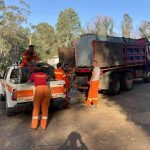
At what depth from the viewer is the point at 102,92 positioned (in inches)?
615

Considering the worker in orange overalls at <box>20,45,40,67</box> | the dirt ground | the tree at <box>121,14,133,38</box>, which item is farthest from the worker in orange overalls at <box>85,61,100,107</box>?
the tree at <box>121,14,133,38</box>

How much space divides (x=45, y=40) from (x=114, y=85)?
5720 cm

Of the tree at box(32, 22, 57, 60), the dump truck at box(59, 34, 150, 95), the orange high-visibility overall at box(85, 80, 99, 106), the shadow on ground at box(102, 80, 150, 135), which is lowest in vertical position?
the shadow on ground at box(102, 80, 150, 135)

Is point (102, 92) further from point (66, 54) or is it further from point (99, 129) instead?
point (99, 129)

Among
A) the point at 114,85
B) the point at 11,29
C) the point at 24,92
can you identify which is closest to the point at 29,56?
the point at 24,92

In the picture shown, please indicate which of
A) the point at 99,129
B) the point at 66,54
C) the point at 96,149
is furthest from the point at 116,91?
the point at 96,149

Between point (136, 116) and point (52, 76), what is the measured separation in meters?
3.25

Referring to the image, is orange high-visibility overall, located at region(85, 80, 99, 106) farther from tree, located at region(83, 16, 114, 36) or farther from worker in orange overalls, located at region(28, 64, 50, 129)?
tree, located at region(83, 16, 114, 36)

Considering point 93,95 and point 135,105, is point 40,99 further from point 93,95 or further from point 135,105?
point 135,105

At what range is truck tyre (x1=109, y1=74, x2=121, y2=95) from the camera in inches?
565

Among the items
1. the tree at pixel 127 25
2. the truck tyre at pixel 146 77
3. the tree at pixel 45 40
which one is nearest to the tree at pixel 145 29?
the tree at pixel 127 25

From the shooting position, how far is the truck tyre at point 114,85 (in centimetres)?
Result: 1434

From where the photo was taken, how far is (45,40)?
70562mm

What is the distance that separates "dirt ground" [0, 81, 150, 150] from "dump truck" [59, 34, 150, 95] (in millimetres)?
2735
